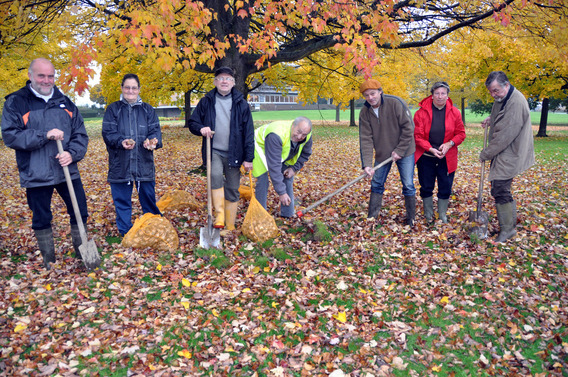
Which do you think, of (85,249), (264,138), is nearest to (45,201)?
(85,249)

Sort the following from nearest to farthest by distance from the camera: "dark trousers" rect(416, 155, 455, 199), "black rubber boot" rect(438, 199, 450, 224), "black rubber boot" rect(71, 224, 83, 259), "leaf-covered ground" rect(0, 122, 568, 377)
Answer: "leaf-covered ground" rect(0, 122, 568, 377) < "black rubber boot" rect(71, 224, 83, 259) < "dark trousers" rect(416, 155, 455, 199) < "black rubber boot" rect(438, 199, 450, 224)

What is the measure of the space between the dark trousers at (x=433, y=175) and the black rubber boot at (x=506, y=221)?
0.72 meters

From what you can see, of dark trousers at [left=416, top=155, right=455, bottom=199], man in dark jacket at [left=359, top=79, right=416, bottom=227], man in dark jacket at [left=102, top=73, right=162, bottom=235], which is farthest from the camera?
dark trousers at [left=416, top=155, right=455, bottom=199]

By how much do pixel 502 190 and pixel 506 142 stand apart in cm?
64

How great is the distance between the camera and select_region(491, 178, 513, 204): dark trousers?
5004mm

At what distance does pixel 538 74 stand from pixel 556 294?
55.9 ft

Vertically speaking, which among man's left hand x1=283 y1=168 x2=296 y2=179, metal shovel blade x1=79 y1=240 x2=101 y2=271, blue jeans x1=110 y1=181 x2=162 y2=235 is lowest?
metal shovel blade x1=79 y1=240 x2=101 y2=271

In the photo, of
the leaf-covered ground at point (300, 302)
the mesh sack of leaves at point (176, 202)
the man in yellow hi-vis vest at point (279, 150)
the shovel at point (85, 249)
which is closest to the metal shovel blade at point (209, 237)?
the leaf-covered ground at point (300, 302)

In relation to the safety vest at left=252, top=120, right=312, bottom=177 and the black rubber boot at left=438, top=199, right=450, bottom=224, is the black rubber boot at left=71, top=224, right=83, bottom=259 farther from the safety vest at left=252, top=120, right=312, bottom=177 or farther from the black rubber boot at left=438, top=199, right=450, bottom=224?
the black rubber boot at left=438, top=199, right=450, bottom=224

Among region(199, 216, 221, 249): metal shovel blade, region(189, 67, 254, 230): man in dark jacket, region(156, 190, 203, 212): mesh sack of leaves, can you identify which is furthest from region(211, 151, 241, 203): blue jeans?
region(156, 190, 203, 212): mesh sack of leaves

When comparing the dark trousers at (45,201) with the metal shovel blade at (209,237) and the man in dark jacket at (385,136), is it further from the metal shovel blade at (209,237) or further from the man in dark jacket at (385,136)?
the man in dark jacket at (385,136)

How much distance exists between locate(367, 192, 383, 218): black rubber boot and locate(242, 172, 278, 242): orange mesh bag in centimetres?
168

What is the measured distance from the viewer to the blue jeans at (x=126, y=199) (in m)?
4.81

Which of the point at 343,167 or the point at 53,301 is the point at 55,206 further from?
the point at 343,167
